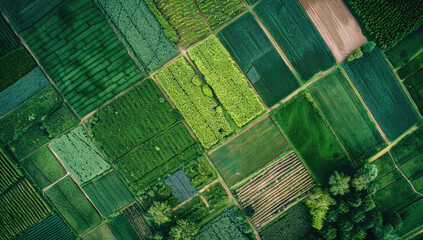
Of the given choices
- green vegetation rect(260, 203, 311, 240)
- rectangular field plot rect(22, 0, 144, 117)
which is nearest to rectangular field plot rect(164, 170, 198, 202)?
green vegetation rect(260, 203, 311, 240)

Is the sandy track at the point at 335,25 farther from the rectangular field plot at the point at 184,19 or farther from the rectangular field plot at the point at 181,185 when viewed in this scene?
the rectangular field plot at the point at 181,185

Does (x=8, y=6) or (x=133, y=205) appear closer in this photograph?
(x=8, y=6)

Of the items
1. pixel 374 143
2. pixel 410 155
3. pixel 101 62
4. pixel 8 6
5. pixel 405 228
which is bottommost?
pixel 405 228

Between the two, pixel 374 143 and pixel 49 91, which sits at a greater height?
pixel 49 91

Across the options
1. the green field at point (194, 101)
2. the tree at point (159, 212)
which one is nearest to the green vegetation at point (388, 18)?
the green field at point (194, 101)

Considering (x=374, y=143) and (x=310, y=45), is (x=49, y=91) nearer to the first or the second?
(x=310, y=45)

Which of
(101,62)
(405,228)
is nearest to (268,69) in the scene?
(101,62)
